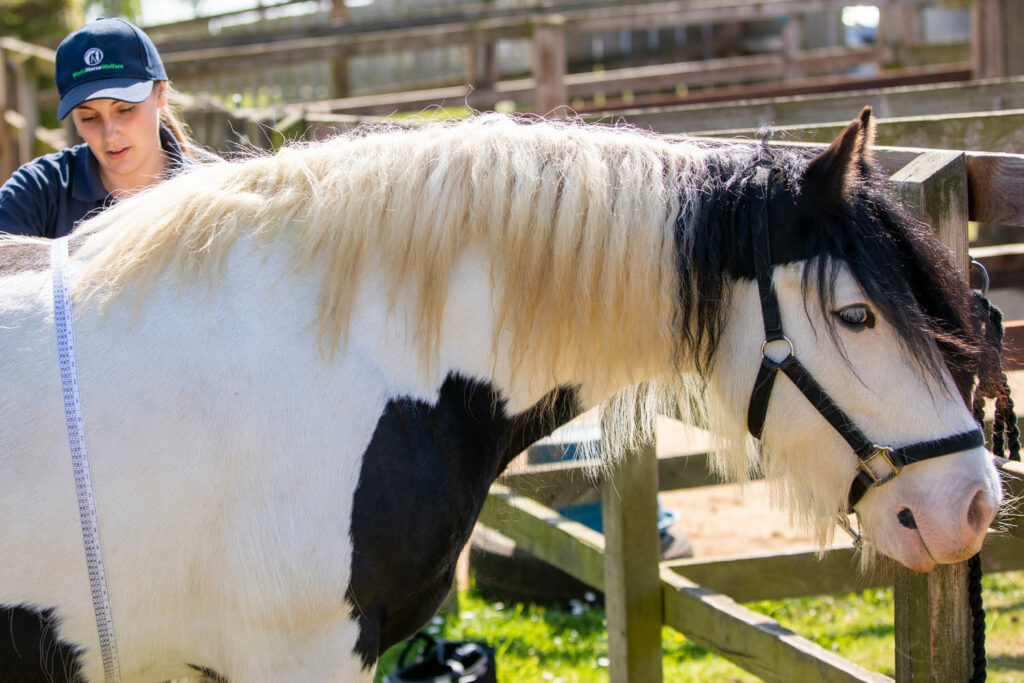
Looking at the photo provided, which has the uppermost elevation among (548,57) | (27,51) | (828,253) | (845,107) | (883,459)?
(27,51)

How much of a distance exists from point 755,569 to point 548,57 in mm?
4029

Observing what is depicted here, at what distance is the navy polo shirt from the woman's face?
0.20 ft

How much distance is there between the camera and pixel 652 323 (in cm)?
182

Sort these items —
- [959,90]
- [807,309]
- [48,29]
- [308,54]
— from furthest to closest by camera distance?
[48,29], [308,54], [959,90], [807,309]

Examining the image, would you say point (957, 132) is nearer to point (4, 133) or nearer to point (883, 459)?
point (883, 459)

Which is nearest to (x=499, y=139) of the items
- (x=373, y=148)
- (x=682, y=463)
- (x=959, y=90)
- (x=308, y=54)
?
(x=373, y=148)

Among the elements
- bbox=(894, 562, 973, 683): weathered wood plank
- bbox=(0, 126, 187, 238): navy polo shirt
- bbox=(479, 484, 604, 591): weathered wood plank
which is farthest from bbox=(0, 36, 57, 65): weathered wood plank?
bbox=(894, 562, 973, 683): weathered wood plank

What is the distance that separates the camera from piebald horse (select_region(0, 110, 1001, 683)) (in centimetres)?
163

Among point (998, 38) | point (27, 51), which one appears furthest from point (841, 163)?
point (27, 51)

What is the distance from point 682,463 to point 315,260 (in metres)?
2.05

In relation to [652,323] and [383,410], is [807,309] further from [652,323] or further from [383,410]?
[383,410]

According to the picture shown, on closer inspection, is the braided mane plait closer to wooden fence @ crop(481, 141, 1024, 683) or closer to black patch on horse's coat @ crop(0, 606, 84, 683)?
wooden fence @ crop(481, 141, 1024, 683)

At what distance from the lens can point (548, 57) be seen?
Result: 6141mm

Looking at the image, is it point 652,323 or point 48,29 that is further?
point 48,29
